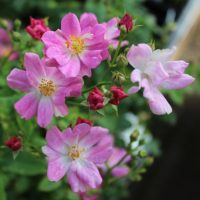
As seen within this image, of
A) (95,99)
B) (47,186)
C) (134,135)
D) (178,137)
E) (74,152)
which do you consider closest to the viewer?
(95,99)

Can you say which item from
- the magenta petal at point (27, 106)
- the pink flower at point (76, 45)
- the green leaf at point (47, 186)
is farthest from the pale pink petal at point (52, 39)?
the green leaf at point (47, 186)

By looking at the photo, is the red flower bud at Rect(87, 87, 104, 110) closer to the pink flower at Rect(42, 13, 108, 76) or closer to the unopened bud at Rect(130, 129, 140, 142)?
the pink flower at Rect(42, 13, 108, 76)

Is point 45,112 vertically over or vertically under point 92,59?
under

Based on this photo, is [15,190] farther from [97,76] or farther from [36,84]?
[36,84]

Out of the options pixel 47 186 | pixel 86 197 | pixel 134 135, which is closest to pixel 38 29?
pixel 134 135

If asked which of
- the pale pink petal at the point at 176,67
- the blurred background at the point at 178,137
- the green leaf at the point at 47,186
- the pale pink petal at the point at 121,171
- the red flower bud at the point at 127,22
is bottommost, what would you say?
the blurred background at the point at 178,137

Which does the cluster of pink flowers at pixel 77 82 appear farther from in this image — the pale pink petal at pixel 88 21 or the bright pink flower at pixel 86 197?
the bright pink flower at pixel 86 197

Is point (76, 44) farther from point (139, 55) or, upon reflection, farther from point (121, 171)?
point (121, 171)

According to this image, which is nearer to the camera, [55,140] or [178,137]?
[55,140]
